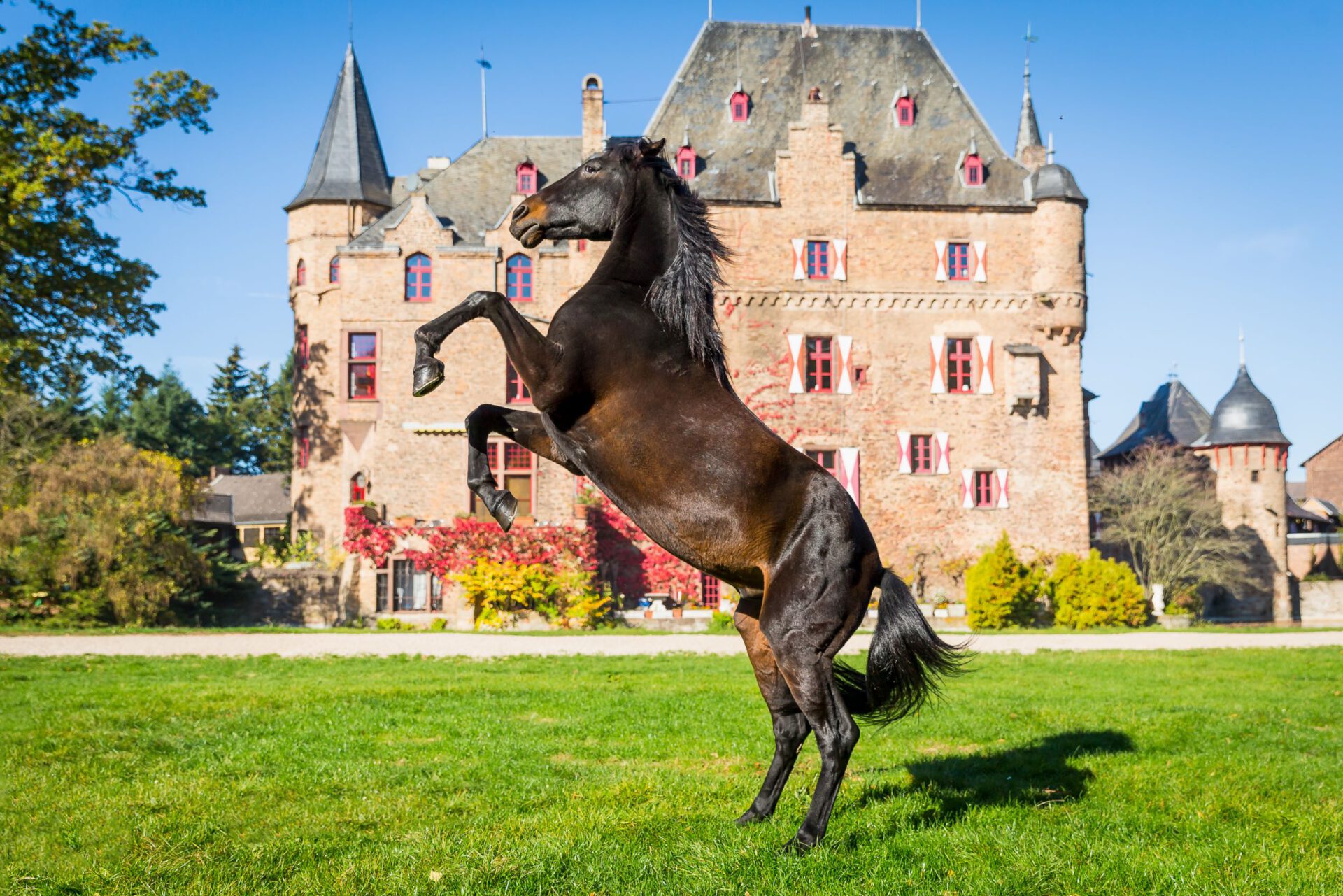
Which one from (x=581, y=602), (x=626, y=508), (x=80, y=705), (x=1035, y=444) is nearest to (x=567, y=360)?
(x=626, y=508)

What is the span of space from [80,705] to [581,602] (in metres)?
16.8

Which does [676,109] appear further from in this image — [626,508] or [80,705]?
[626,508]

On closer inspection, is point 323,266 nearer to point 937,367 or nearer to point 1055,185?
point 937,367

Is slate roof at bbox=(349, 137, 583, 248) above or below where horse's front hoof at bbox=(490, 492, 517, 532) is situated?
above

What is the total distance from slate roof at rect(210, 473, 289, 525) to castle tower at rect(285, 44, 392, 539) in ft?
71.0

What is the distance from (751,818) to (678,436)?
200cm

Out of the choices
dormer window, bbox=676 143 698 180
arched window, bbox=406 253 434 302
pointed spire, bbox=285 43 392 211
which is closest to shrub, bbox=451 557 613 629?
arched window, bbox=406 253 434 302

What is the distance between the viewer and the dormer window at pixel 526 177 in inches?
1227

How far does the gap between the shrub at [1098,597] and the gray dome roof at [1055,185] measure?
34.2 feet

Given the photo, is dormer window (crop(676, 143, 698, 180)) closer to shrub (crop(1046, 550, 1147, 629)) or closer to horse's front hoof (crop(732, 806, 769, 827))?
shrub (crop(1046, 550, 1147, 629))

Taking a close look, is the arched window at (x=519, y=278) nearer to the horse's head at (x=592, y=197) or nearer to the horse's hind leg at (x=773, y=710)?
the horse's head at (x=592, y=197)

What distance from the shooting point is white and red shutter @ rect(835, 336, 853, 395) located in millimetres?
30500

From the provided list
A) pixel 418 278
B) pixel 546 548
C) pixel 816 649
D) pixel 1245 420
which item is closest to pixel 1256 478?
pixel 1245 420

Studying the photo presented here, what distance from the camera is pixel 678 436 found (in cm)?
475
